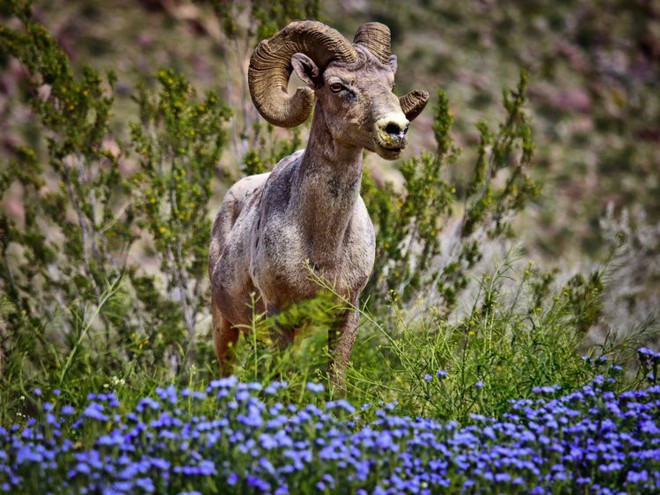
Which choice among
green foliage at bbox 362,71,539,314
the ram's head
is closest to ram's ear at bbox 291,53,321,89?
the ram's head

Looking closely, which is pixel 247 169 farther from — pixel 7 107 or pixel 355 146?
pixel 7 107

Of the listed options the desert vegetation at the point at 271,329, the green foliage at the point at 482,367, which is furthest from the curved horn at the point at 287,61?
the green foliage at the point at 482,367

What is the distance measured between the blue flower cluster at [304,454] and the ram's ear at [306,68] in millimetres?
2238

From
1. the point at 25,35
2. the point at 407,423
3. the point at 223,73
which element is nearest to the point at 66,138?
the point at 25,35

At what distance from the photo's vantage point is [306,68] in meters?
5.39

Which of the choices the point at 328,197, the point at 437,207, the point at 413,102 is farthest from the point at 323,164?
the point at 437,207

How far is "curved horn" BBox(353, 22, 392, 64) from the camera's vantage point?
547 cm

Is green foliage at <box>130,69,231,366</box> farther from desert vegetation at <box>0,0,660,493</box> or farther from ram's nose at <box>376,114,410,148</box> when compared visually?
ram's nose at <box>376,114,410,148</box>

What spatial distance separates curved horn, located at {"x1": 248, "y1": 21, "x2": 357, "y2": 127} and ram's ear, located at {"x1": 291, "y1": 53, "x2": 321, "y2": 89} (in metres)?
0.07

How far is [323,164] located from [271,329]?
3.58 ft

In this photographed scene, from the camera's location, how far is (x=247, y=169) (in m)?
8.48

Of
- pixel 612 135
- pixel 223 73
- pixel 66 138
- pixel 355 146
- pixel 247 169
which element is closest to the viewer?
pixel 355 146

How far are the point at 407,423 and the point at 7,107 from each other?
20.3 meters

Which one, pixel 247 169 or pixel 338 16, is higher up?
pixel 338 16
